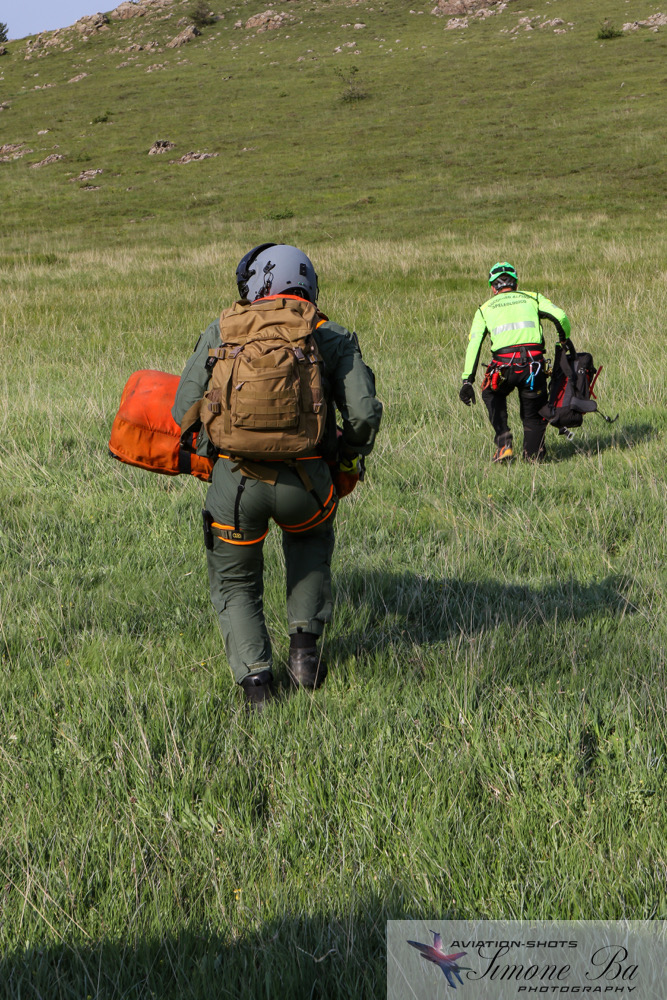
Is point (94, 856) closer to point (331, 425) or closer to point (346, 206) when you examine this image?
point (331, 425)

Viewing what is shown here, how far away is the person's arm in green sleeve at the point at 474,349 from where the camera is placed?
303 inches

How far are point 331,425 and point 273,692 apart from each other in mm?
1247

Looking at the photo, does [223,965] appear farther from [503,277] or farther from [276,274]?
[503,277]

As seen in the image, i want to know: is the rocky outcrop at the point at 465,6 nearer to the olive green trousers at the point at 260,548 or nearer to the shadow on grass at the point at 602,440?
the shadow on grass at the point at 602,440

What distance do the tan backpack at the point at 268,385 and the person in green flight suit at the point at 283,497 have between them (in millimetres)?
68

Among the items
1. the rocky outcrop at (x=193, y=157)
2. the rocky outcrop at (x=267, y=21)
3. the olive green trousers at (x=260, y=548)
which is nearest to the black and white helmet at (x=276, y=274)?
the olive green trousers at (x=260, y=548)

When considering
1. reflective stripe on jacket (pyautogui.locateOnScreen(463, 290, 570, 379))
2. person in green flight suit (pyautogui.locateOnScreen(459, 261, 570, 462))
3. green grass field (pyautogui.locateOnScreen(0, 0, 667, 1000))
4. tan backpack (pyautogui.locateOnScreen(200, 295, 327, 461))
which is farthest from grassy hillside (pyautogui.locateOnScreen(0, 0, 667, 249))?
tan backpack (pyautogui.locateOnScreen(200, 295, 327, 461))

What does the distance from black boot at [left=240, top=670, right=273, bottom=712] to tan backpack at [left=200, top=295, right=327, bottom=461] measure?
3.24ft

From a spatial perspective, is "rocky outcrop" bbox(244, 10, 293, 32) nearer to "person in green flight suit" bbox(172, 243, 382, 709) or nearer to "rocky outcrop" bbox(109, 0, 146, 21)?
"rocky outcrop" bbox(109, 0, 146, 21)

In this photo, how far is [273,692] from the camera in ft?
11.5

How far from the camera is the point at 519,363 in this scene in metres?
7.72

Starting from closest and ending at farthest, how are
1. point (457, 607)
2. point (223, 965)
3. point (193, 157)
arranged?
point (223, 965) → point (457, 607) → point (193, 157)

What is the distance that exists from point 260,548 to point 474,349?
16.3 feet

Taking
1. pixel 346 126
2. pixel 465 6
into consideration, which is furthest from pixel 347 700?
pixel 465 6
